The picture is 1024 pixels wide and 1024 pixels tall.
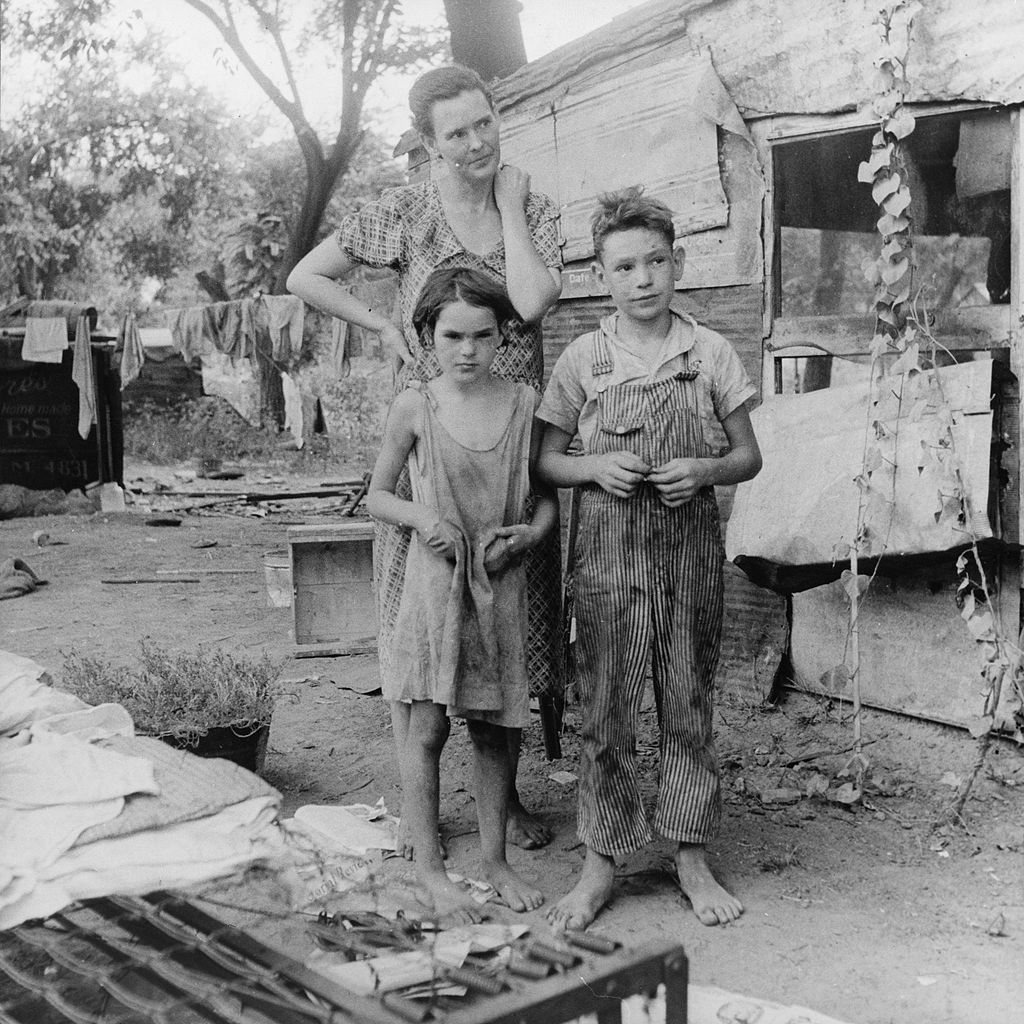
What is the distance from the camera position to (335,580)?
20.5 feet

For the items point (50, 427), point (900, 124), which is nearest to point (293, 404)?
point (50, 427)

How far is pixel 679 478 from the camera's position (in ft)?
9.48

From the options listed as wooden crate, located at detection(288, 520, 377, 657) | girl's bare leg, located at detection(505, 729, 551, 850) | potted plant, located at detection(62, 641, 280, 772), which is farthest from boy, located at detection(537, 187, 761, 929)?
wooden crate, located at detection(288, 520, 377, 657)

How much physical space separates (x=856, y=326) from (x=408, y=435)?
2.10 m

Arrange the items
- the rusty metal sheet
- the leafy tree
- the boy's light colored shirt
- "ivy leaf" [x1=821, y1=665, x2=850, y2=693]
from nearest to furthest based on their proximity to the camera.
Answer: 1. the boy's light colored shirt
2. "ivy leaf" [x1=821, y1=665, x2=850, y2=693]
3. the rusty metal sheet
4. the leafy tree

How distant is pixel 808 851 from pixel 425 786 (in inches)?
47.4

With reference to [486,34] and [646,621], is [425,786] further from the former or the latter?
[486,34]

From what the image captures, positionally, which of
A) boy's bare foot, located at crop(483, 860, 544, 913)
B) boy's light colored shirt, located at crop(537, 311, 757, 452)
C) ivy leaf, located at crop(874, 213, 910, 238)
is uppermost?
ivy leaf, located at crop(874, 213, 910, 238)

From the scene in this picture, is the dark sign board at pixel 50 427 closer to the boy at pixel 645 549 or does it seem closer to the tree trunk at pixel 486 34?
the tree trunk at pixel 486 34

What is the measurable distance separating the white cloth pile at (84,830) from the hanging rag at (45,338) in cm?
1138

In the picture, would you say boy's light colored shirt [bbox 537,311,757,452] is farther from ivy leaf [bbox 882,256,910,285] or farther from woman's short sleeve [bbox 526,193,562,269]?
ivy leaf [bbox 882,256,910,285]

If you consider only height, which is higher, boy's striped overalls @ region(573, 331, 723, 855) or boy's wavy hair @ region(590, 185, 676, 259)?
boy's wavy hair @ region(590, 185, 676, 259)

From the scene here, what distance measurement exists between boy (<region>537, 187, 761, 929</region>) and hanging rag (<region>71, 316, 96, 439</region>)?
472 inches

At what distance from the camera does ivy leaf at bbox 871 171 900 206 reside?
345 cm
